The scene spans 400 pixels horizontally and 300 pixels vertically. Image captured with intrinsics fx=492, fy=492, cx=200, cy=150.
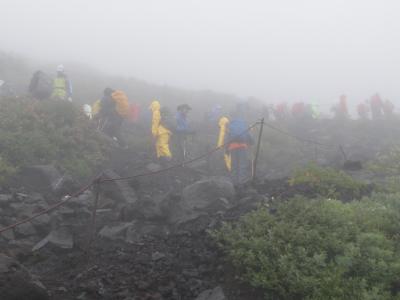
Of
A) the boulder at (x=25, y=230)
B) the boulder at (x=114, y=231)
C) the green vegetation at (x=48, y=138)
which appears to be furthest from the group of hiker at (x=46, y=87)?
the boulder at (x=114, y=231)

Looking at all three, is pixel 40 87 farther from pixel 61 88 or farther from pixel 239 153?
pixel 239 153

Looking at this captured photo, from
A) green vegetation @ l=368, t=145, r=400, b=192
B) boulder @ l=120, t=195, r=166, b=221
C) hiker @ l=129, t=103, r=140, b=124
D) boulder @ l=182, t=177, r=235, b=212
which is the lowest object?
boulder @ l=120, t=195, r=166, b=221

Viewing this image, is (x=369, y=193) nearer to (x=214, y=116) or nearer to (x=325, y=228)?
(x=325, y=228)

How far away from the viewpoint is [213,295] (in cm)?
616

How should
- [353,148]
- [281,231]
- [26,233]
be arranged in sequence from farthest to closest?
1. [353,148]
2. [26,233]
3. [281,231]

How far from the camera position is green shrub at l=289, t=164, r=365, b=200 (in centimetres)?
936

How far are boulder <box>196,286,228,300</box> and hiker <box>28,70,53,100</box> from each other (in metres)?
13.2

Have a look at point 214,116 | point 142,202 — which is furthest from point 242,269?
point 214,116

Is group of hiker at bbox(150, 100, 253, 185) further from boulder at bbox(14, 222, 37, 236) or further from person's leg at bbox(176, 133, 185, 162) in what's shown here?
boulder at bbox(14, 222, 37, 236)

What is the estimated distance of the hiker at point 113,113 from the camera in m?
16.8

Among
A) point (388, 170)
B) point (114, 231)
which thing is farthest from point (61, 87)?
point (388, 170)

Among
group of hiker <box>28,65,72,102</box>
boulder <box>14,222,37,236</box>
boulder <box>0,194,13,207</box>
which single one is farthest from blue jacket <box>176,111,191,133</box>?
boulder <box>14,222,37,236</box>

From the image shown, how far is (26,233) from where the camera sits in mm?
8336

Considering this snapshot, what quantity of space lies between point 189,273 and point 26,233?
3188mm
